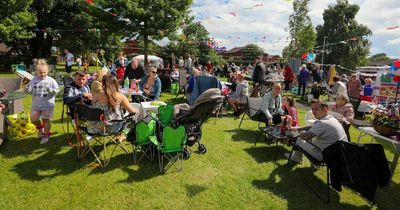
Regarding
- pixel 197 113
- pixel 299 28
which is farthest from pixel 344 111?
pixel 299 28

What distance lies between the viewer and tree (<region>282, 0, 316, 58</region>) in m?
27.6

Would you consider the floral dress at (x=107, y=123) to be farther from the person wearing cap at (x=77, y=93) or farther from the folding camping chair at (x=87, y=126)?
the person wearing cap at (x=77, y=93)

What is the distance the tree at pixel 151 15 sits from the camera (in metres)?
19.6

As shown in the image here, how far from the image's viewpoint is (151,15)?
19797 mm

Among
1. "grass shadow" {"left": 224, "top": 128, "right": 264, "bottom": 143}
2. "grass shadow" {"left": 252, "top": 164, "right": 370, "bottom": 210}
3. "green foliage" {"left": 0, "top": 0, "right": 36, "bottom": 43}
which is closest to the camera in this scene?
"grass shadow" {"left": 252, "top": 164, "right": 370, "bottom": 210}

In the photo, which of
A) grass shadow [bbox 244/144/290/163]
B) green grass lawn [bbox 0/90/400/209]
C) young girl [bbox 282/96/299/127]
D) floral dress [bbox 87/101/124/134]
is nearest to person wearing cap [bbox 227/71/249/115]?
young girl [bbox 282/96/299/127]

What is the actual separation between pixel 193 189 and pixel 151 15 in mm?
18083

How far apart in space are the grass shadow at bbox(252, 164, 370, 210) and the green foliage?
20.0m

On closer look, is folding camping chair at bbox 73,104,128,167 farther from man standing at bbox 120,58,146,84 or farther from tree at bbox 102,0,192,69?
tree at bbox 102,0,192,69

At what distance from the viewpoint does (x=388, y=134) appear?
4254 mm

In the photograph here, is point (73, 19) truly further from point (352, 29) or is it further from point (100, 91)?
point (352, 29)

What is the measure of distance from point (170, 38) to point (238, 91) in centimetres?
1609

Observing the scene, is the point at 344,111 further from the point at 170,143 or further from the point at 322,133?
the point at 170,143

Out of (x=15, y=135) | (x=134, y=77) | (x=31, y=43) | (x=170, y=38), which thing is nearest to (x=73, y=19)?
(x=31, y=43)
